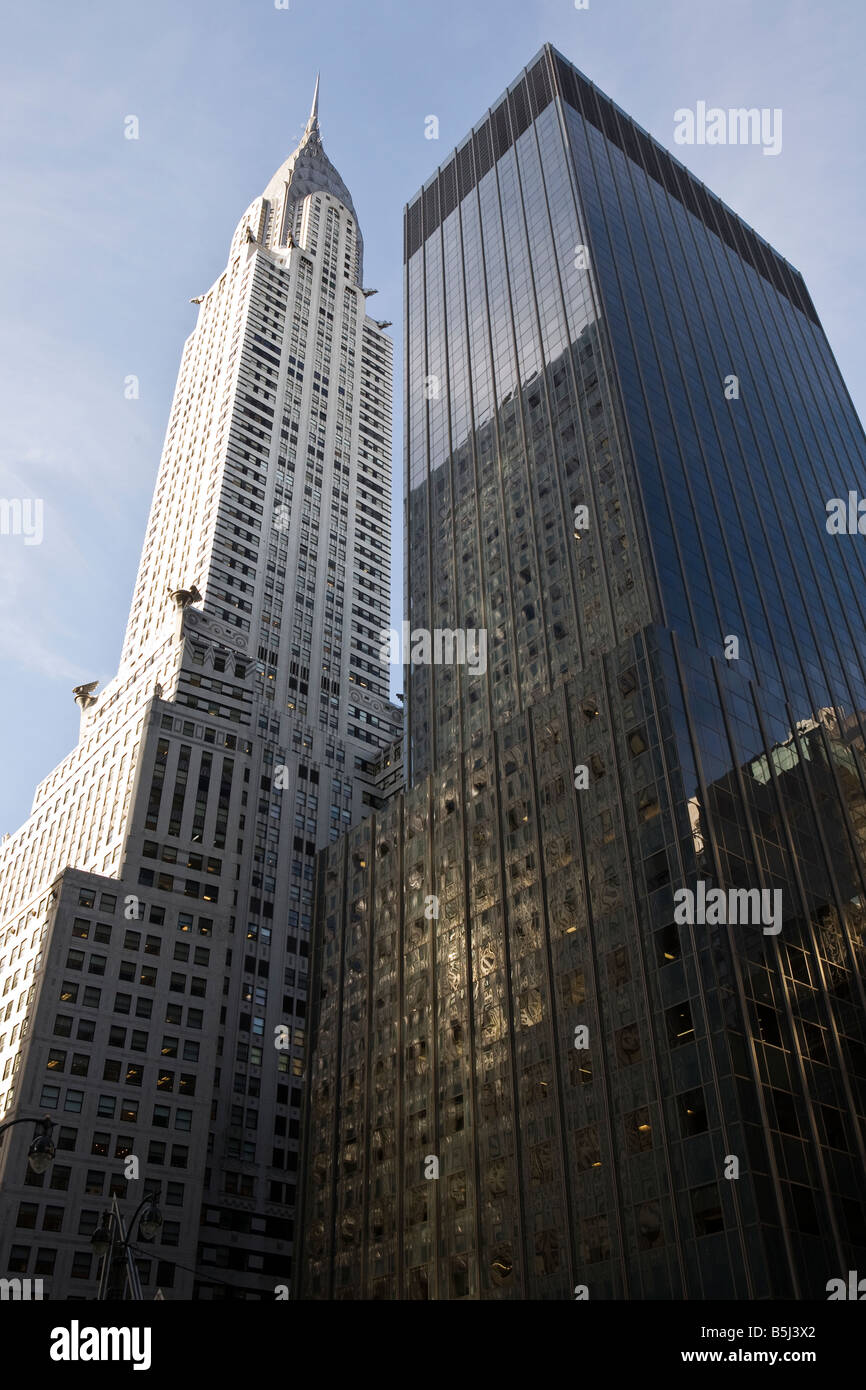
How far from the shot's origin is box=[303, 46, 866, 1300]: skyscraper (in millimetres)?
58156


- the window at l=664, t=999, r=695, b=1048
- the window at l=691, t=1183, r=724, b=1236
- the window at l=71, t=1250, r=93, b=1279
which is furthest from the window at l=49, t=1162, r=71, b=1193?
the window at l=691, t=1183, r=724, b=1236

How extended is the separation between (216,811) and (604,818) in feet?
186

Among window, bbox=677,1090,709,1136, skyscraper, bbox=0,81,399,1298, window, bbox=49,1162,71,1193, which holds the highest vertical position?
skyscraper, bbox=0,81,399,1298

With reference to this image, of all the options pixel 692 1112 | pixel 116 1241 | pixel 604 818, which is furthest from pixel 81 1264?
pixel 116 1241

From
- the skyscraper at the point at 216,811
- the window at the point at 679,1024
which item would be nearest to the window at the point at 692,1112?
the window at the point at 679,1024

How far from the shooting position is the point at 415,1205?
6962 cm

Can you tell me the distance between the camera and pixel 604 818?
6988cm

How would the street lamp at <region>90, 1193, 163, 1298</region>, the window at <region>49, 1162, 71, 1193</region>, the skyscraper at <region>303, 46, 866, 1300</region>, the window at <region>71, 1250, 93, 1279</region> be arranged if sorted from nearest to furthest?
1. the street lamp at <region>90, 1193, 163, 1298</region>
2. the skyscraper at <region>303, 46, 866, 1300</region>
3. the window at <region>71, 1250, 93, 1279</region>
4. the window at <region>49, 1162, 71, 1193</region>

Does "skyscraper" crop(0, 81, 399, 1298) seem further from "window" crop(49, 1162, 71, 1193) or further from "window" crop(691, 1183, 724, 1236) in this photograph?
"window" crop(691, 1183, 724, 1236)

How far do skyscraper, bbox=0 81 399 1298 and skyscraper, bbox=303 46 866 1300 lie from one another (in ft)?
61.8

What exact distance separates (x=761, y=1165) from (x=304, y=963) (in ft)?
227

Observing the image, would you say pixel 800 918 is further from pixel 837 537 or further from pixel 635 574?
pixel 837 537

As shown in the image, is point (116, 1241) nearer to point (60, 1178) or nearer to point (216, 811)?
point (60, 1178)
